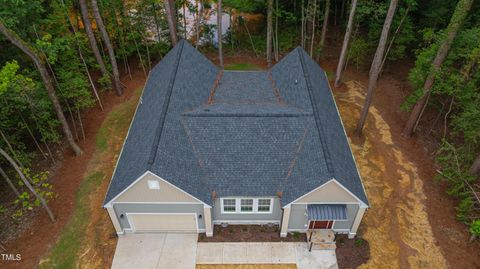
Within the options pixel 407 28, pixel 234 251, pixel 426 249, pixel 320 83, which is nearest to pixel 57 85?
pixel 234 251

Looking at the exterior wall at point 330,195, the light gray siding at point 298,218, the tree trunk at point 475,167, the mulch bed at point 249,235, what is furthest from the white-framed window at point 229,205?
the tree trunk at point 475,167

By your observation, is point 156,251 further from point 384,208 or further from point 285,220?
point 384,208

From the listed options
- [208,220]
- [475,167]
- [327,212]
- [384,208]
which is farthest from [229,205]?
[475,167]

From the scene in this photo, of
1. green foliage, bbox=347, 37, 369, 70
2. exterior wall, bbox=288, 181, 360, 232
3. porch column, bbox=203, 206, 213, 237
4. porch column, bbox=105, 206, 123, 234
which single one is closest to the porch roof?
exterior wall, bbox=288, 181, 360, 232

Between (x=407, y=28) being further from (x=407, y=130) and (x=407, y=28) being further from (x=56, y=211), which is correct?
(x=56, y=211)

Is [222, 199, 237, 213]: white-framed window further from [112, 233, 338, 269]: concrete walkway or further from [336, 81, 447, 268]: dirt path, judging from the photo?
[336, 81, 447, 268]: dirt path
